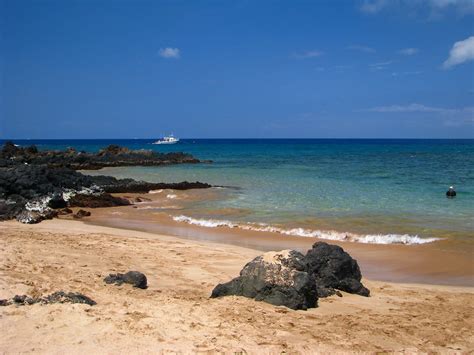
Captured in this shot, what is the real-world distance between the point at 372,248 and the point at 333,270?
195 inches

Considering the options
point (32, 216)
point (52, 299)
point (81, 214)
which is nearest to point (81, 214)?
point (81, 214)

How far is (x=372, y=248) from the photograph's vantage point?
1290cm

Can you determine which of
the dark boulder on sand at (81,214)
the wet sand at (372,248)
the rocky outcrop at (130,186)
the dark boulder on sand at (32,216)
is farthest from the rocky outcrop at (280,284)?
the rocky outcrop at (130,186)

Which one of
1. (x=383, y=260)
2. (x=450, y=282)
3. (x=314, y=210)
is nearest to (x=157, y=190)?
(x=314, y=210)

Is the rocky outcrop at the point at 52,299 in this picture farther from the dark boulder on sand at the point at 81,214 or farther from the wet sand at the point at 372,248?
the dark boulder on sand at the point at 81,214

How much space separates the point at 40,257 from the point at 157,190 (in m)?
17.6

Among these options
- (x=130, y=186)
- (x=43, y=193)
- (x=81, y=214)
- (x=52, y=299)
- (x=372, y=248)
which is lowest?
(x=81, y=214)

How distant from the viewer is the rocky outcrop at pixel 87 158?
46531 mm

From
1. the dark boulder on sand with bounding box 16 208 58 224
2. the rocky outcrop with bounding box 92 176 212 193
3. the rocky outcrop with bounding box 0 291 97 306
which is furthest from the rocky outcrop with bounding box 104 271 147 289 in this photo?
the rocky outcrop with bounding box 92 176 212 193

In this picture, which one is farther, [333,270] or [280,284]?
[333,270]

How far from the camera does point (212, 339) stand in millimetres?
5562

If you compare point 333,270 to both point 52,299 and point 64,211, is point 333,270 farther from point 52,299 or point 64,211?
point 64,211

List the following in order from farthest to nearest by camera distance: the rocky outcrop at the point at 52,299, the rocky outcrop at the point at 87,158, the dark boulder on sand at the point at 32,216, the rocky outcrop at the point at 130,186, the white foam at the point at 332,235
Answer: the rocky outcrop at the point at 87,158
the rocky outcrop at the point at 130,186
the dark boulder on sand at the point at 32,216
the white foam at the point at 332,235
the rocky outcrop at the point at 52,299

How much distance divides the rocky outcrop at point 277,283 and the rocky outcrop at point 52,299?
1.97m
